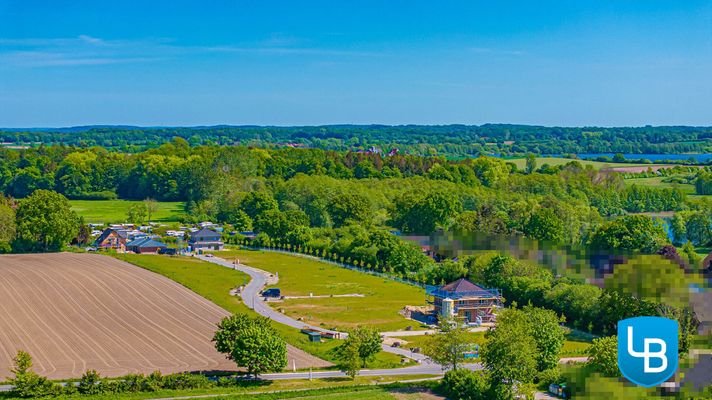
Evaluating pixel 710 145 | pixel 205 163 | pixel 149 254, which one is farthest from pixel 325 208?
pixel 710 145

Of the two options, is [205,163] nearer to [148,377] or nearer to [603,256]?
[603,256]

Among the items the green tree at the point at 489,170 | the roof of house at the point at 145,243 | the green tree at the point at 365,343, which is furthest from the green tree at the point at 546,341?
the green tree at the point at 489,170

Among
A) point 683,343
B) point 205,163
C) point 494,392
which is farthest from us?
point 205,163

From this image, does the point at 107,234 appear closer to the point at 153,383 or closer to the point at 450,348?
the point at 153,383

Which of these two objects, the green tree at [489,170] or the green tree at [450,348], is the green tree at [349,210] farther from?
the green tree at [450,348]

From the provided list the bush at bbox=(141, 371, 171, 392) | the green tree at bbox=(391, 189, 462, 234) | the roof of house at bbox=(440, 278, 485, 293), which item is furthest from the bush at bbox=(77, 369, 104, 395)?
the green tree at bbox=(391, 189, 462, 234)

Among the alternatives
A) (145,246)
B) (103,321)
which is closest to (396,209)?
(145,246)

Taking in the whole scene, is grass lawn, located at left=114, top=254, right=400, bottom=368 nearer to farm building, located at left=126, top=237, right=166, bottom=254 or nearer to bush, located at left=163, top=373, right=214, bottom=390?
farm building, located at left=126, top=237, right=166, bottom=254
